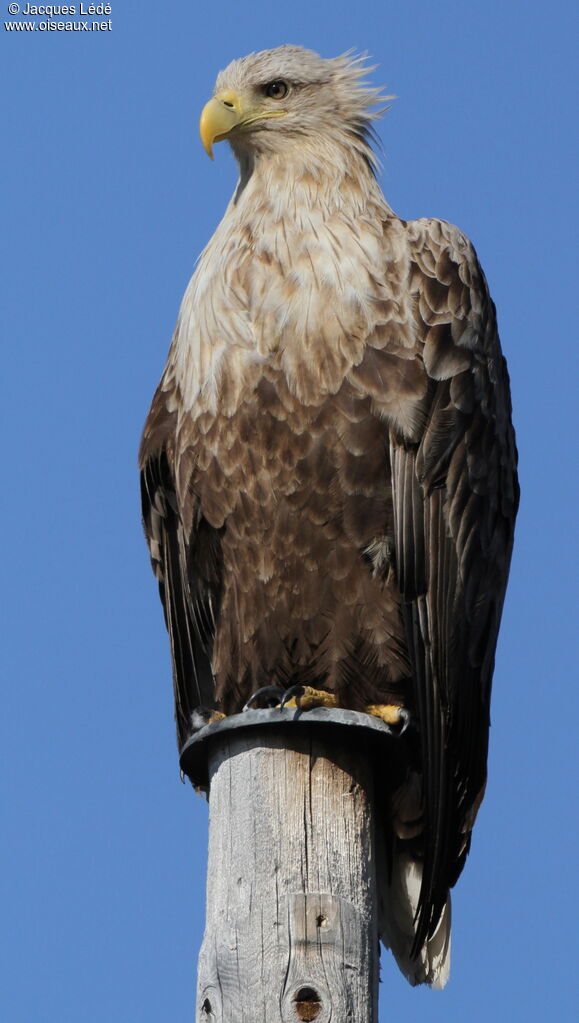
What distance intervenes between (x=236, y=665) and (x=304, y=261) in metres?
1.52

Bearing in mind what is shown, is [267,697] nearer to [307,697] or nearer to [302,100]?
[307,697]

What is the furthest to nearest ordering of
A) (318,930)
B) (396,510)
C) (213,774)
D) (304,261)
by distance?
1. (304,261)
2. (396,510)
3. (213,774)
4. (318,930)

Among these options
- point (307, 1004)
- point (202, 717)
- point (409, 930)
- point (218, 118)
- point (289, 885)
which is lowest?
point (307, 1004)

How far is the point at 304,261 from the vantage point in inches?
232

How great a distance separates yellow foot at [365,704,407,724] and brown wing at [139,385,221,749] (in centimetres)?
90

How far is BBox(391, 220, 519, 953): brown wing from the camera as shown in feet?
17.8

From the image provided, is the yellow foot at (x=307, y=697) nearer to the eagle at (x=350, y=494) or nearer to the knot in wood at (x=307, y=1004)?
the eagle at (x=350, y=494)

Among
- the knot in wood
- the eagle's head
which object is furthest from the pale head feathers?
the knot in wood

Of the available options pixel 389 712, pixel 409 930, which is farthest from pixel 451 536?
pixel 409 930

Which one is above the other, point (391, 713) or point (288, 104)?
point (288, 104)

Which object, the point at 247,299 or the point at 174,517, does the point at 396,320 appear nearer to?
the point at 247,299

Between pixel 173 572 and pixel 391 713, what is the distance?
4.23 ft

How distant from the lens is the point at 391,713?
531cm

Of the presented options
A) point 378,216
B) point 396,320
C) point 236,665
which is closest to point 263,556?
point 236,665
